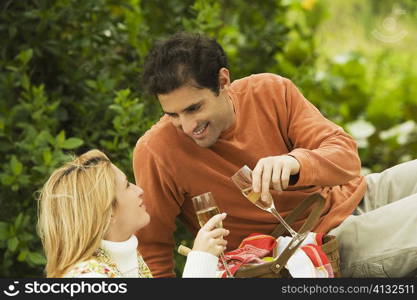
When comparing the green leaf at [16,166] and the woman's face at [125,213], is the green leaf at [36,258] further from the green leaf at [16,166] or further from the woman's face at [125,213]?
the woman's face at [125,213]

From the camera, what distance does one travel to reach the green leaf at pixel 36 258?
3.12 meters

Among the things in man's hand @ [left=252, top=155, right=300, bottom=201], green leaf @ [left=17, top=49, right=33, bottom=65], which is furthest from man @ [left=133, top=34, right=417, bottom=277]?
green leaf @ [left=17, top=49, right=33, bottom=65]

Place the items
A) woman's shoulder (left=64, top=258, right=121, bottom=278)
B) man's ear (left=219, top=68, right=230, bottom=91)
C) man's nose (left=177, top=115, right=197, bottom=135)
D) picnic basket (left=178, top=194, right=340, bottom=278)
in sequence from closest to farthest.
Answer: woman's shoulder (left=64, top=258, right=121, bottom=278)
picnic basket (left=178, top=194, right=340, bottom=278)
man's nose (left=177, top=115, right=197, bottom=135)
man's ear (left=219, top=68, right=230, bottom=91)

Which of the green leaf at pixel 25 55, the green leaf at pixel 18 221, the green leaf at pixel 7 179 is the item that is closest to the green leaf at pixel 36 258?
the green leaf at pixel 18 221

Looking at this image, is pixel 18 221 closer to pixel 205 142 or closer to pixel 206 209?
pixel 205 142

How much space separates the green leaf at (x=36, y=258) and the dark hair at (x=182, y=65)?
2.91ft

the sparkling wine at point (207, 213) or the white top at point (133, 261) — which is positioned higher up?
the sparkling wine at point (207, 213)

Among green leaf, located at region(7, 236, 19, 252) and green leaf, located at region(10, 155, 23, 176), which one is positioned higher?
green leaf, located at region(10, 155, 23, 176)

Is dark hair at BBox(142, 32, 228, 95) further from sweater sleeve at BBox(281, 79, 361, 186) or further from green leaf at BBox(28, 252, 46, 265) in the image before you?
green leaf at BBox(28, 252, 46, 265)

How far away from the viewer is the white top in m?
2.31

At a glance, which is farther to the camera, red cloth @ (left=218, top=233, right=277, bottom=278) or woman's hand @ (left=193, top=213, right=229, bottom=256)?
red cloth @ (left=218, top=233, right=277, bottom=278)

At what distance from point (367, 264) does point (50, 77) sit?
5.97ft

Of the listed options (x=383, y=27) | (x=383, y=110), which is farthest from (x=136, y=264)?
(x=383, y=27)

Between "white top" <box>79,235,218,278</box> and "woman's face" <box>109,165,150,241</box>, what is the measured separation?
0.11ft
